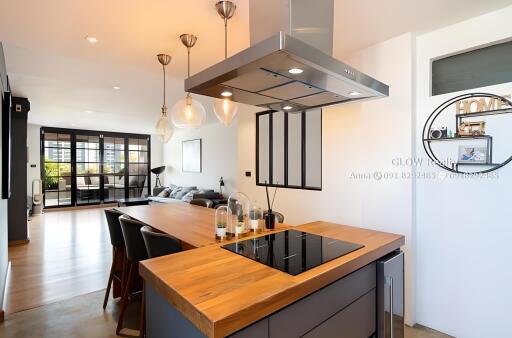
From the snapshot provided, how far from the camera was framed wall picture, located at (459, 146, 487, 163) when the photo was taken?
2.09 metres

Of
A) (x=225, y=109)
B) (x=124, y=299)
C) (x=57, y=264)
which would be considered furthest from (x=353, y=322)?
(x=57, y=264)

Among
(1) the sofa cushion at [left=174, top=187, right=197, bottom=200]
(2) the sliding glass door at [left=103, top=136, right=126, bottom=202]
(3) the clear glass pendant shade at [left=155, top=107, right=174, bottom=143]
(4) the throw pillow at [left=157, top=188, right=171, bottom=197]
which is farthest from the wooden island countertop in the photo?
(2) the sliding glass door at [left=103, top=136, right=126, bottom=202]

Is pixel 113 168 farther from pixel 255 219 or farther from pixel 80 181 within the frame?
pixel 255 219

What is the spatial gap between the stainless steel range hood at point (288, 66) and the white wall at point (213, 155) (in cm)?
404

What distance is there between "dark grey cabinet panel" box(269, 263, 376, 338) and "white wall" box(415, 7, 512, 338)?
1055 millimetres

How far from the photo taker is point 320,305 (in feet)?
4.24

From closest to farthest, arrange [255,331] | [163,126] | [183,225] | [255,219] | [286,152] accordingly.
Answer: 1. [255,331]
2. [255,219]
3. [183,225]
4. [163,126]
5. [286,152]

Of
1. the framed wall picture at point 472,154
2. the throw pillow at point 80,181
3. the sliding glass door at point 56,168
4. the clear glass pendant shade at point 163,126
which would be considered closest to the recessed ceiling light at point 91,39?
the clear glass pendant shade at point 163,126

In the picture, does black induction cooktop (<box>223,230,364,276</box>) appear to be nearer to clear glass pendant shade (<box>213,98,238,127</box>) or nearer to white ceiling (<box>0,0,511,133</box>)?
clear glass pendant shade (<box>213,98,238,127</box>)

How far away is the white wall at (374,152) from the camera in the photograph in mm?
2436

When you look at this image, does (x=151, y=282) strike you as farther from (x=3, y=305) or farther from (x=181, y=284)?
(x=3, y=305)

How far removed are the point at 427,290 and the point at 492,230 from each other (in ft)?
2.40

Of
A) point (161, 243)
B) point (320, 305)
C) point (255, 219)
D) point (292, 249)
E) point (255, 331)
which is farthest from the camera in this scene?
point (255, 219)

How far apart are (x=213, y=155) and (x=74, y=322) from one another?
555 centimetres
